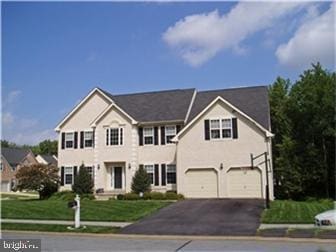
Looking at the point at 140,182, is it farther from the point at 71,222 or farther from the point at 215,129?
the point at 71,222

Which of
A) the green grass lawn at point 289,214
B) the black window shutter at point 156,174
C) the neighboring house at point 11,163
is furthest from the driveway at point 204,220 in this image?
the neighboring house at point 11,163

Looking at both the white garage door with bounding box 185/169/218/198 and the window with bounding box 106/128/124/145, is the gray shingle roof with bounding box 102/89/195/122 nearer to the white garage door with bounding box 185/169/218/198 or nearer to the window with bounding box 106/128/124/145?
the window with bounding box 106/128/124/145

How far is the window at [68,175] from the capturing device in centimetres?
3416

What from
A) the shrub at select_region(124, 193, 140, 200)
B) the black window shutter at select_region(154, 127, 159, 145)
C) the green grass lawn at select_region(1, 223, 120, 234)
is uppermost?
the black window shutter at select_region(154, 127, 159, 145)

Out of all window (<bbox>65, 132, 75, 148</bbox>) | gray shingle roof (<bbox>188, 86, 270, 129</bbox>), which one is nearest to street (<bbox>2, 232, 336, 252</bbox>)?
gray shingle roof (<bbox>188, 86, 270, 129</bbox>)

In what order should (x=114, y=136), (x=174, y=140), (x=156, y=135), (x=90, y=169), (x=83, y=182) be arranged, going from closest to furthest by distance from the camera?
(x=174, y=140), (x=83, y=182), (x=156, y=135), (x=114, y=136), (x=90, y=169)

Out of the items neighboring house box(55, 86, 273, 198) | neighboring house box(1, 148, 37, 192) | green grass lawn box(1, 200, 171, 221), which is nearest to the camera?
green grass lawn box(1, 200, 171, 221)

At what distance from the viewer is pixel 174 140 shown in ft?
97.5

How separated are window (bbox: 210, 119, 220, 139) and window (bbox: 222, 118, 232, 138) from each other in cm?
35

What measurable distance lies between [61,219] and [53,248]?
755 centimetres

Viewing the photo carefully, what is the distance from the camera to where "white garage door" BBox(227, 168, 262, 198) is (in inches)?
1109

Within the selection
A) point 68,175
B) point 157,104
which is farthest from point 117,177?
point 157,104

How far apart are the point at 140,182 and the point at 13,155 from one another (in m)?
47.7

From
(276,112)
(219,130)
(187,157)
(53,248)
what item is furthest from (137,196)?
(53,248)
